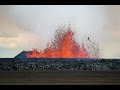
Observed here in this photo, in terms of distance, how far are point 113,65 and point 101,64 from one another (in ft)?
2.29

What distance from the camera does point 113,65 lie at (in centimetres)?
2231
